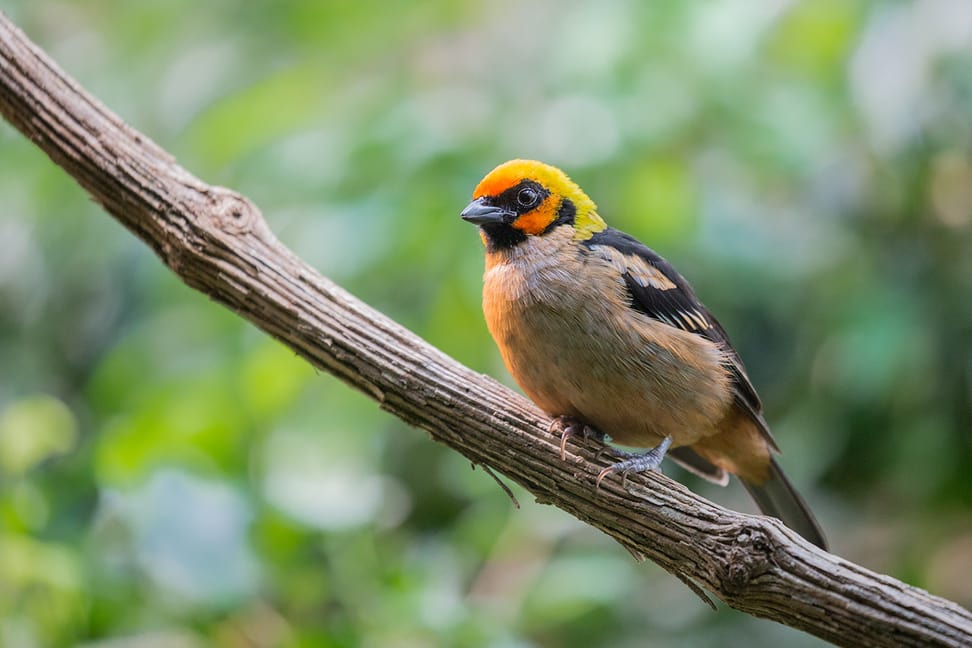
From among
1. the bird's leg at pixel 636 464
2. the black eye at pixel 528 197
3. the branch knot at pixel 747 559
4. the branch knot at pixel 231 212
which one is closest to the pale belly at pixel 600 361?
the bird's leg at pixel 636 464

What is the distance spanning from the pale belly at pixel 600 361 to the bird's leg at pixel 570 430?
4 cm

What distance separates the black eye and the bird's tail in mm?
1379

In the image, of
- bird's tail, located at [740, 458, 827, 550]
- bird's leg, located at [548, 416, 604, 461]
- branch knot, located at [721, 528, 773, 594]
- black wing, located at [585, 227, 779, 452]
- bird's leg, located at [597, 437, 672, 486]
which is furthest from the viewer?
bird's tail, located at [740, 458, 827, 550]

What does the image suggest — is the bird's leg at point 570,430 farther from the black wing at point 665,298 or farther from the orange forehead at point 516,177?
the orange forehead at point 516,177

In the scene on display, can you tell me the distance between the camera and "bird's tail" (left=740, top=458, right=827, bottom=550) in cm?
383

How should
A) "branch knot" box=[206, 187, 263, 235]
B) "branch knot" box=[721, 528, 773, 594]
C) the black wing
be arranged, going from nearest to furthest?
"branch knot" box=[721, 528, 773, 594] < "branch knot" box=[206, 187, 263, 235] < the black wing

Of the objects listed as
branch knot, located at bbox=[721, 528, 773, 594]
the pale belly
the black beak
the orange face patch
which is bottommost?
branch knot, located at bbox=[721, 528, 773, 594]

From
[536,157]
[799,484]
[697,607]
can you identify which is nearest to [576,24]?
[536,157]

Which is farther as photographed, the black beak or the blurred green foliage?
the blurred green foliage

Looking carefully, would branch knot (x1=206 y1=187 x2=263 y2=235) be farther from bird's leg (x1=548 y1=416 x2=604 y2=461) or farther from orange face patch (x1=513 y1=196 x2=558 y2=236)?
bird's leg (x1=548 y1=416 x2=604 y2=461)

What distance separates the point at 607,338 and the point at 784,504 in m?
1.17

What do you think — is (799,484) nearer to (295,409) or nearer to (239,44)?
(295,409)

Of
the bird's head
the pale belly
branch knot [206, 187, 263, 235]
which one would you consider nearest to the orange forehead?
the bird's head

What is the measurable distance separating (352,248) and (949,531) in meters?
3.31
